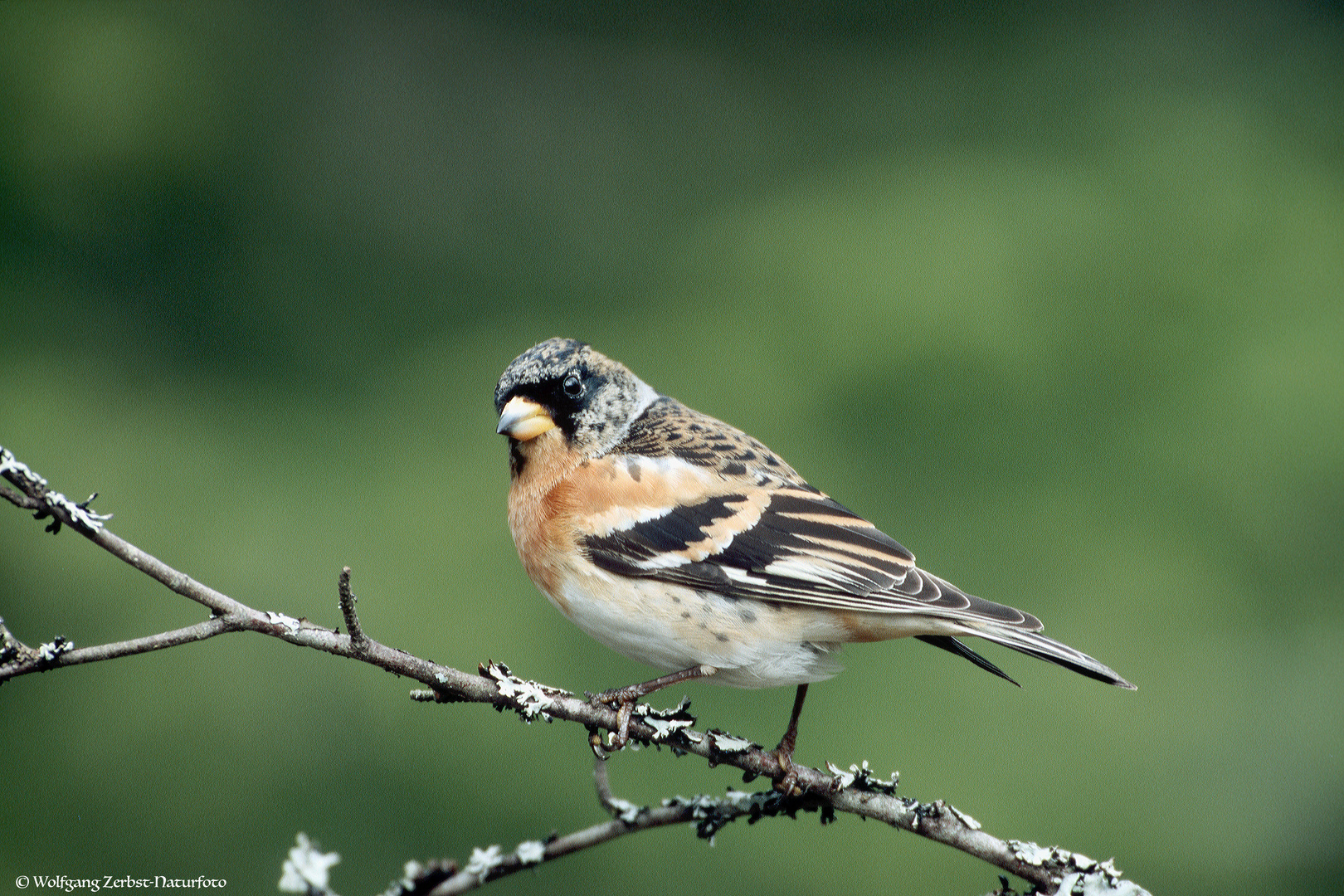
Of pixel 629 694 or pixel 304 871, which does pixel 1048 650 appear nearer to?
pixel 629 694

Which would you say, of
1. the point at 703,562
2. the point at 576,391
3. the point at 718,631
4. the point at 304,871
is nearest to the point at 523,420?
the point at 576,391

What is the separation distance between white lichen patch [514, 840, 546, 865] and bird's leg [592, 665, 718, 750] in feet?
0.95

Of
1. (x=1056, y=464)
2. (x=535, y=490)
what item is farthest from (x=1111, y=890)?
(x=1056, y=464)

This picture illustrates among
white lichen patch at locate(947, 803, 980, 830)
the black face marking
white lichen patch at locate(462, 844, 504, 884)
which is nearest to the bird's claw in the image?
white lichen patch at locate(462, 844, 504, 884)

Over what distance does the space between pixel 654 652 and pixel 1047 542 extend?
2.26 meters

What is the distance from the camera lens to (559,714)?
5.38 feet

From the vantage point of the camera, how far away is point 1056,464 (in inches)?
157

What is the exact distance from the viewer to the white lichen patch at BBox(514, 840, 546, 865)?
1.35m

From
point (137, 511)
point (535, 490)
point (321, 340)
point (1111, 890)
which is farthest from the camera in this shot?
point (321, 340)

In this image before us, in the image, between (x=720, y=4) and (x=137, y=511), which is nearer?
(x=137, y=511)

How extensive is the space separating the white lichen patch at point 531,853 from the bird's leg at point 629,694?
0.29 m

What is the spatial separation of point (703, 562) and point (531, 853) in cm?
68

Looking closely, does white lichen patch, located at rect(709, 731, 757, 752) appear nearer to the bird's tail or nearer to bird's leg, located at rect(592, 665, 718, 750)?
bird's leg, located at rect(592, 665, 718, 750)

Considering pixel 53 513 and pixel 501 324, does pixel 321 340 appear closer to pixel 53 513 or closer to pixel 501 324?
pixel 501 324
